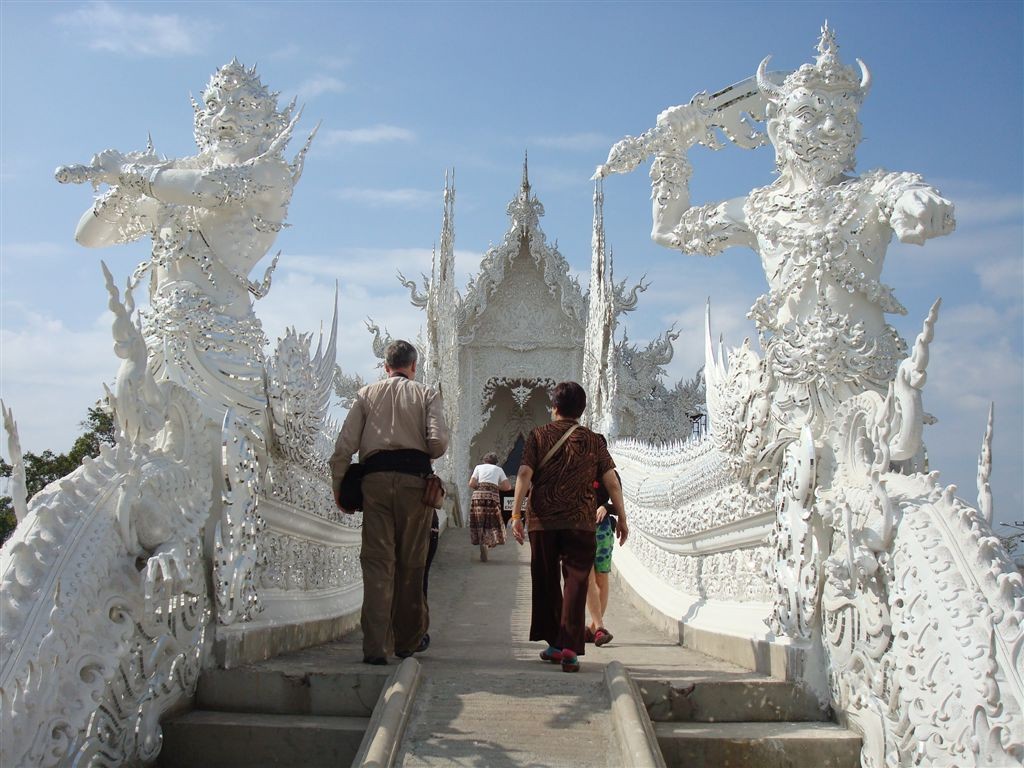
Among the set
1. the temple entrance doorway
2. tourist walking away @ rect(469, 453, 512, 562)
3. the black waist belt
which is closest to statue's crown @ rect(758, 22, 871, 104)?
the black waist belt

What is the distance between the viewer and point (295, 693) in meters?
3.79

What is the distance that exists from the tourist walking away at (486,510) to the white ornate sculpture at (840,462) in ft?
13.7

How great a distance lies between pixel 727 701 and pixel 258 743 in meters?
1.71

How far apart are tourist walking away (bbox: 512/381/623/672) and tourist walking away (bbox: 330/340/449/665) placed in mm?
451

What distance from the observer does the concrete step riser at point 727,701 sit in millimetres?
3715

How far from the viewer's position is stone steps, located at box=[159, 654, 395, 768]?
11.6 ft

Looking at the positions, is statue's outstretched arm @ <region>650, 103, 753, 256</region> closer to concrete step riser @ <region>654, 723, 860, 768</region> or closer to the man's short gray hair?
the man's short gray hair

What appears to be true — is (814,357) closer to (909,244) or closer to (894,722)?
(909,244)

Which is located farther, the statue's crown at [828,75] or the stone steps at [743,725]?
the statue's crown at [828,75]

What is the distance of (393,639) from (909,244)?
2798mm

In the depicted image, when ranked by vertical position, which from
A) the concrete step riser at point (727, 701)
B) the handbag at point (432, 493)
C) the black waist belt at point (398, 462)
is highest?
the black waist belt at point (398, 462)

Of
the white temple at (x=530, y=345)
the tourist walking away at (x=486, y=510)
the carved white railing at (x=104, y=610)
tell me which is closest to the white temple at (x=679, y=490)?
the carved white railing at (x=104, y=610)

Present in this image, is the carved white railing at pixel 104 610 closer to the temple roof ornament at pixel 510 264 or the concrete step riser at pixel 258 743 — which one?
the concrete step riser at pixel 258 743

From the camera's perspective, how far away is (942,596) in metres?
3.03
